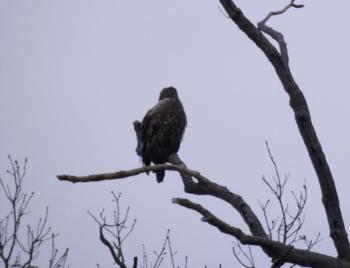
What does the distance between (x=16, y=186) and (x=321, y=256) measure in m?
4.40

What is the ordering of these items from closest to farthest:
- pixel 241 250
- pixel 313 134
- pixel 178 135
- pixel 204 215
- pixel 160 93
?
pixel 204 215, pixel 313 134, pixel 241 250, pixel 178 135, pixel 160 93

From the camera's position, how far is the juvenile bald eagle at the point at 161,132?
671 centimetres

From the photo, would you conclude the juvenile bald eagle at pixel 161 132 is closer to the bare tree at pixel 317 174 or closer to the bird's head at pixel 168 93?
the bird's head at pixel 168 93

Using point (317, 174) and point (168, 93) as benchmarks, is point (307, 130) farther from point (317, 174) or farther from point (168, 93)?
point (168, 93)

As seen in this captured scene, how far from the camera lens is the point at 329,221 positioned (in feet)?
7.57

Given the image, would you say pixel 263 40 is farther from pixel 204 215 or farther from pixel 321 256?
pixel 321 256

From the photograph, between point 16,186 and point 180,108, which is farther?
point 180,108

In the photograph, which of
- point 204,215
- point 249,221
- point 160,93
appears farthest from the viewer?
point 160,93

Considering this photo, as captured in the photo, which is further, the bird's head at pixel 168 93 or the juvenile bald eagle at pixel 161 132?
the bird's head at pixel 168 93

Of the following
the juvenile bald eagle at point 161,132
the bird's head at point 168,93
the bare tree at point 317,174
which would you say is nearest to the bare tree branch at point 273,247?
the bare tree at point 317,174

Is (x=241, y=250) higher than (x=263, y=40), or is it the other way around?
(x=263, y=40)

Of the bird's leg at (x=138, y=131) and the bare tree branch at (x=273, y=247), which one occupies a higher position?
the bird's leg at (x=138, y=131)

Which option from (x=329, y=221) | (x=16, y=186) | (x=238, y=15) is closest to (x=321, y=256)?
(x=329, y=221)

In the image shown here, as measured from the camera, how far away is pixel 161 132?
689 centimetres
